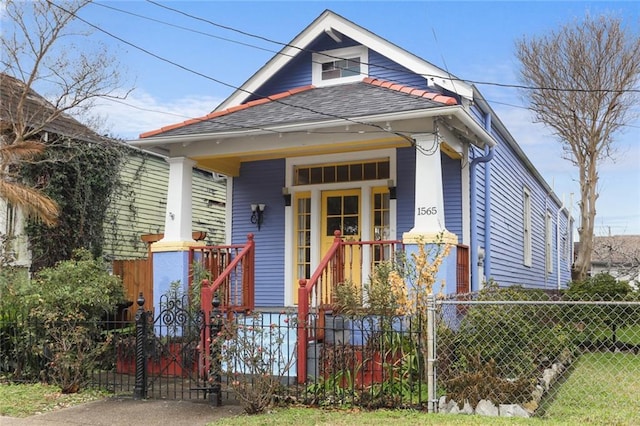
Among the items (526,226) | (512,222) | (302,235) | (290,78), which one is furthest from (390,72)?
(526,226)

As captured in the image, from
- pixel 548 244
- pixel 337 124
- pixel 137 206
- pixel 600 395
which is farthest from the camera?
pixel 548 244

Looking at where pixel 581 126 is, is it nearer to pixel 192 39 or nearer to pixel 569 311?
pixel 569 311

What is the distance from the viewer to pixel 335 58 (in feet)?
39.0

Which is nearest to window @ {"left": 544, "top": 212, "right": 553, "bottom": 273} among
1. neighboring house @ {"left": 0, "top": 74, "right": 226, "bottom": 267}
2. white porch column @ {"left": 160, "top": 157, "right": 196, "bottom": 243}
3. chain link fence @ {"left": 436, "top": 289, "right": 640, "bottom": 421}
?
neighboring house @ {"left": 0, "top": 74, "right": 226, "bottom": 267}

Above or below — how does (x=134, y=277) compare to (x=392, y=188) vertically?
below

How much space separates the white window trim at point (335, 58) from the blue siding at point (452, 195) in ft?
7.83

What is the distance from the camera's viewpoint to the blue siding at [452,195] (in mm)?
10562

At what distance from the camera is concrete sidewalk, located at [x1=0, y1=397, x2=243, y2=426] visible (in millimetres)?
6402

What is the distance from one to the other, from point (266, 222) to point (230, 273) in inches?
112

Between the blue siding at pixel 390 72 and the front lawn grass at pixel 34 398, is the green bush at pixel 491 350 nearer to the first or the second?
the front lawn grass at pixel 34 398

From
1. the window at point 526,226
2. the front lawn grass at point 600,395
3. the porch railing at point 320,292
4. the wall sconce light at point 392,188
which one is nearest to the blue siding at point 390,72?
the wall sconce light at point 392,188

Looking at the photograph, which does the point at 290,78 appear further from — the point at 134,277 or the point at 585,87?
the point at 585,87

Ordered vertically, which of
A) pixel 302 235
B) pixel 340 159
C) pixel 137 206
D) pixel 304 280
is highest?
pixel 340 159

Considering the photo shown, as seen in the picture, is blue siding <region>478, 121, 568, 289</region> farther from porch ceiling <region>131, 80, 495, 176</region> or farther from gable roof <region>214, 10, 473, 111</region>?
porch ceiling <region>131, 80, 495, 176</region>
